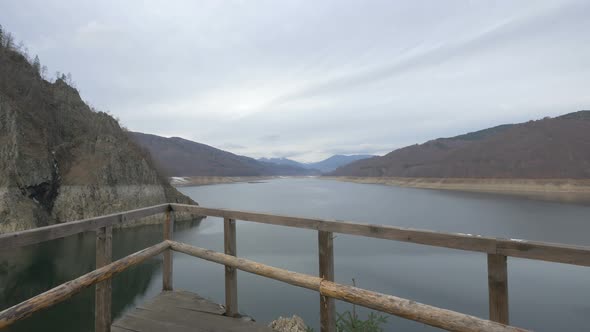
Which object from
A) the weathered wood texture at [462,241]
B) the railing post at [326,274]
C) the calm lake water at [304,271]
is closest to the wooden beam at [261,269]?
the railing post at [326,274]

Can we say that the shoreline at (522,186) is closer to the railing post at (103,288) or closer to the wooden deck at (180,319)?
the wooden deck at (180,319)

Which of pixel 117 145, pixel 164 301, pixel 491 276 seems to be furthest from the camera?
pixel 117 145

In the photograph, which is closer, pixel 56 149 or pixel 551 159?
pixel 56 149

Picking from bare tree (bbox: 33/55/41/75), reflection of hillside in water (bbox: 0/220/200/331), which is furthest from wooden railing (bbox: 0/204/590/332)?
Result: bare tree (bbox: 33/55/41/75)

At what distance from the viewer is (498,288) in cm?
195

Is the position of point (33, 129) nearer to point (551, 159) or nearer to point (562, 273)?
point (562, 273)

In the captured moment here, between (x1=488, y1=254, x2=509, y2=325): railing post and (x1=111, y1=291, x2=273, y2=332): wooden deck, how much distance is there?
2249 mm

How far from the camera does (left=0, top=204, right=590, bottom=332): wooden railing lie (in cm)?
185

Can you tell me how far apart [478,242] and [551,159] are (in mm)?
109363

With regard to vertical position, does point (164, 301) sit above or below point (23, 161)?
below

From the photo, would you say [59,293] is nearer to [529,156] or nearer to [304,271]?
[304,271]

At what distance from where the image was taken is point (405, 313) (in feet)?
6.70

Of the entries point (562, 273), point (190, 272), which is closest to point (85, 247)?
point (190, 272)

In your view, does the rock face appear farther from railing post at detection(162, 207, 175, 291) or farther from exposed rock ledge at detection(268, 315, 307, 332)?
railing post at detection(162, 207, 175, 291)
